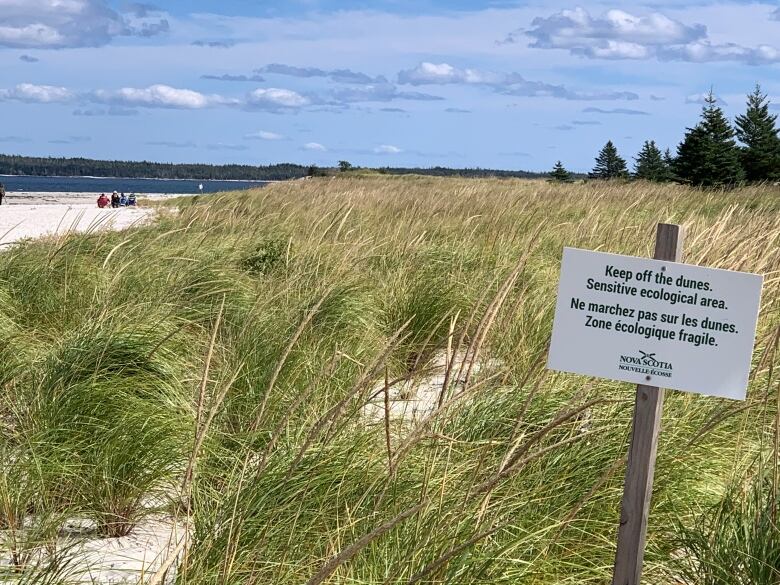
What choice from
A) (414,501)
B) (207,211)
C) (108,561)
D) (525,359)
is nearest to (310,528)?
(414,501)

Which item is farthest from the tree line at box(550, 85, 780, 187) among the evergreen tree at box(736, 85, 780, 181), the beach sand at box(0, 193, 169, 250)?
the beach sand at box(0, 193, 169, 250)

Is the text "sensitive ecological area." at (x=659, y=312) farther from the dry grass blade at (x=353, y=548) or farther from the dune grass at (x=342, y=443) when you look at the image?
the dry grass blade at (x=353, y=548)

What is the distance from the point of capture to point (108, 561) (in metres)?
2.71

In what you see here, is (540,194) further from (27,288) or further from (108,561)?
(108,561)

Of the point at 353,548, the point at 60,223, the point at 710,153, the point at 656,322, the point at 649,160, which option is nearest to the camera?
the point at 353,548

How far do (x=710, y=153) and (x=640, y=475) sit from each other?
45612 millimetres

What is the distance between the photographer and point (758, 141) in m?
51.2

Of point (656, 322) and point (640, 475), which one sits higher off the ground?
point (656, 322)

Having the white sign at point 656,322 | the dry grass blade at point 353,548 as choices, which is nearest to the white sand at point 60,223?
the white sign at point 656,322

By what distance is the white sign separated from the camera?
84.2 inches

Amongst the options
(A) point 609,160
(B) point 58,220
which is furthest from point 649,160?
(B) point 58,220

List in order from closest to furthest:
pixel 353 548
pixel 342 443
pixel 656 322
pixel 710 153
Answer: pixel 353 548
pixel 656 322
pixel 342 443
pixel 710 153

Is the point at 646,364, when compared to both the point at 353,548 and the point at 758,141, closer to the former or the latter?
the point at 353,548

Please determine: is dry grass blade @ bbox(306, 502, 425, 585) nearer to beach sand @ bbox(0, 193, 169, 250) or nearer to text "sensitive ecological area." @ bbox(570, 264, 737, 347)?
text "sensitive ecological area." @ bbox(570, 264, 737, 347)
